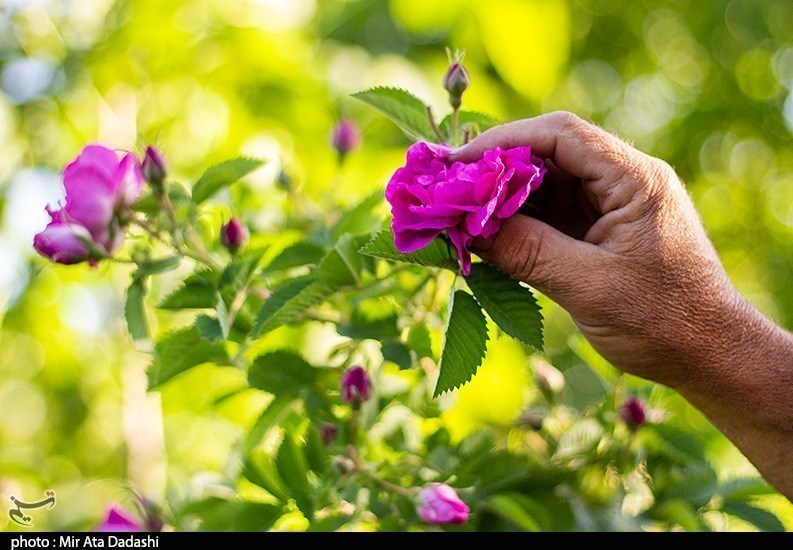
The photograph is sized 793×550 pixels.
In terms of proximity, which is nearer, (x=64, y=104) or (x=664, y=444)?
(x=664, y=444)

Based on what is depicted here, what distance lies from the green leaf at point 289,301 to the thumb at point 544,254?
192mm

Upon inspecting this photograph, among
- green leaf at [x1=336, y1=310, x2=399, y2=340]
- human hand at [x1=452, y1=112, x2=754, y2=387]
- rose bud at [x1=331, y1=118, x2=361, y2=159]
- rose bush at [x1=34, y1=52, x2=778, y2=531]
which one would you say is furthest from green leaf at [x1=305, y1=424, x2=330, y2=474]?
rose bud at [x1=331, y1=118, x2=361, y2=159]

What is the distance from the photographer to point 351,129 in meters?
1.24

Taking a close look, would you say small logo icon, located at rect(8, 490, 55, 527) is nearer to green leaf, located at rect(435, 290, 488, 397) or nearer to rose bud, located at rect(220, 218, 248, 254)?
rose bud, located at rect(220, 218, 248, 254)

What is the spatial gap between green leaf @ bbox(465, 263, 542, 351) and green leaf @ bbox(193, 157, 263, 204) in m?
0.29

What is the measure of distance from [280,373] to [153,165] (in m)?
0.29

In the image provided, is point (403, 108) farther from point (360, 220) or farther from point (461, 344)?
point (461, 344)

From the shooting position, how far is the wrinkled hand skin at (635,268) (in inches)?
29.5

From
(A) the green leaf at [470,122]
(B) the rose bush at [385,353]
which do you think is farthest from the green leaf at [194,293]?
(A) the green leaf at [470,122]

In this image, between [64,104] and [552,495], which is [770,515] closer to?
[552,495]

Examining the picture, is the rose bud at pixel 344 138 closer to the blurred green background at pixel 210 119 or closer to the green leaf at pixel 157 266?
the blurred green background at pixel 210 119

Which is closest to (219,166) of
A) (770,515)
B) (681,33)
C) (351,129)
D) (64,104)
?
(351,129)

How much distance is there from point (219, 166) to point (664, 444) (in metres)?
0.68

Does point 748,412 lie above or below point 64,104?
above
